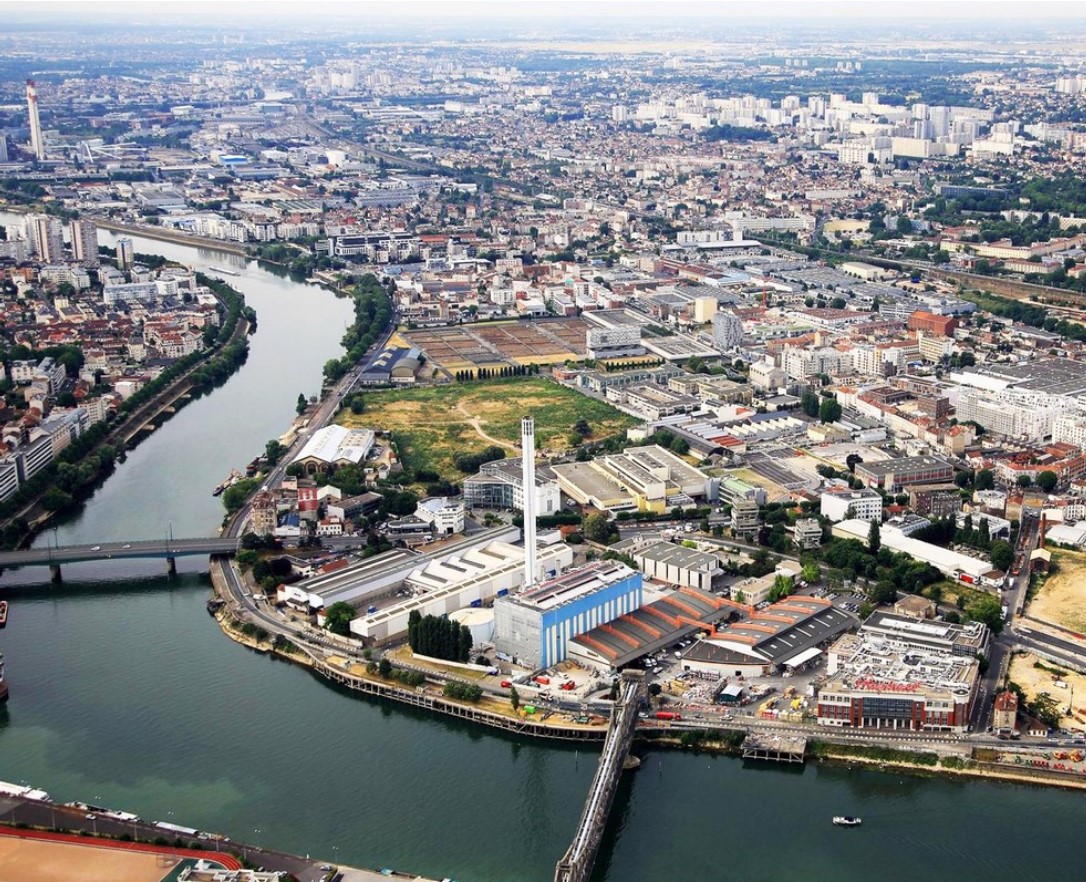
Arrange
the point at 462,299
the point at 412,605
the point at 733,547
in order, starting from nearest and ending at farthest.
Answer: the point at 412,605 < the point at 733,547 < the point at 462,299

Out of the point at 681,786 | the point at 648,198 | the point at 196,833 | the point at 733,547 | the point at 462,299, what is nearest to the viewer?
the point at 196,833

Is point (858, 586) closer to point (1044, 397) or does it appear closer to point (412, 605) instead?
point (412, 605)

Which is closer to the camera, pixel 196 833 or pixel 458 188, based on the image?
pixel 196 833

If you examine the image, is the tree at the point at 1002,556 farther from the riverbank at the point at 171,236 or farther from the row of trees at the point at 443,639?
the riverbank at the point at 171,236

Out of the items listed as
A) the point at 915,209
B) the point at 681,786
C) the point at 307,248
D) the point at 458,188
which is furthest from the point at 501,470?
the point at 458,188

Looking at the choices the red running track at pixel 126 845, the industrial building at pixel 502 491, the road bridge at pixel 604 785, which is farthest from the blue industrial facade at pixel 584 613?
the red running track at pixel 126 845

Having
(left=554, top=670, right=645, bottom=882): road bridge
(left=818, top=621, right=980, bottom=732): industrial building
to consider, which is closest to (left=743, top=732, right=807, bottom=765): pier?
(left=818, top=621, right=980, bottom=732): industrial building

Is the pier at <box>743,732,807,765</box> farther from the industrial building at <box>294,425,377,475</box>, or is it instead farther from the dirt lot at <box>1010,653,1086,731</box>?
the industrial building at <box>294,425,377,475</box>
